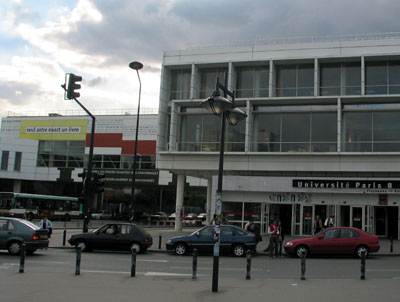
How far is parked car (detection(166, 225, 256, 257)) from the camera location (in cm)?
1964

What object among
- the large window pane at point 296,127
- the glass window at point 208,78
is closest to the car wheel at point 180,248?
the large window pane at point 296,127

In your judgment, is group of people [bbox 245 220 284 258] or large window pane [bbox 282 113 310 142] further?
large window pane [bbox 282 113 310 142]

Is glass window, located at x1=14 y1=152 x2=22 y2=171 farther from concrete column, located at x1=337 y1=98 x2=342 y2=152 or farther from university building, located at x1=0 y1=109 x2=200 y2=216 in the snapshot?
concrete column, located at x1=337 y1=98 x2=342 y2=152

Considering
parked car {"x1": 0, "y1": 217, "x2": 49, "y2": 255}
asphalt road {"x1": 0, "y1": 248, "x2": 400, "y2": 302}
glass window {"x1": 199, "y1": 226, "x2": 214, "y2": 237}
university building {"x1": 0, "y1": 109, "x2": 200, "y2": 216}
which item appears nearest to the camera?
asphalt road {"x1": 0, "y1": 248, "x2": 400, "y2": 302}

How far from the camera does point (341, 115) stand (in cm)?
3225

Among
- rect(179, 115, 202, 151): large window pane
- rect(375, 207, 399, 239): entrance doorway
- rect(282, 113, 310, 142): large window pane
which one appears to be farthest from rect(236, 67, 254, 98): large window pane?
rect(375, 207, 399, 239): entrance doorway

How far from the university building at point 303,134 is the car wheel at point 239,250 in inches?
516

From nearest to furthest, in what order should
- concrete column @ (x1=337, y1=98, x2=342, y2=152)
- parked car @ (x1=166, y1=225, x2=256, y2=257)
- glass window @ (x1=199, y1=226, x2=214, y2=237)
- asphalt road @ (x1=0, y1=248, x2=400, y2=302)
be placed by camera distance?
asphalt road @ (x1=0, y1=248, x2=400, y2=302) → parked car @ (x1=166, y1=225, x2=256, y2=257) → glass window @ (x1=199, y1=226, x2=214, y2=237) → concrete column @ (x1=337, y1=98, x2=342, y2=152)

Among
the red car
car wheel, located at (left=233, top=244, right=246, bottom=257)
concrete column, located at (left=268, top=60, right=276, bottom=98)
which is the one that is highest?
concrete column, located at (left=268, top=60, right=276, bottom=98)

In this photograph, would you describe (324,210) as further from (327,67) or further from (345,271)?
(345,271)

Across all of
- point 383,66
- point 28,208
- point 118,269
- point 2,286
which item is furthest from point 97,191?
point 28,208

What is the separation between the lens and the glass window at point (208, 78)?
36031 millimetres

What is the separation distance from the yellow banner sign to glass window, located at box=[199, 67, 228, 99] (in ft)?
104

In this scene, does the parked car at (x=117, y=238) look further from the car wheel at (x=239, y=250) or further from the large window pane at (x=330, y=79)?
the large window pane at (x=330, y=79)
